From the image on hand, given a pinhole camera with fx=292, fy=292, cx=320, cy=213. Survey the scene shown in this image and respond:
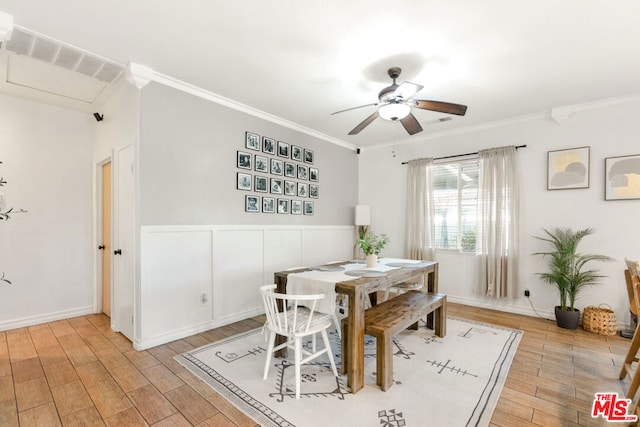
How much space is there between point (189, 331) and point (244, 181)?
1810 mm

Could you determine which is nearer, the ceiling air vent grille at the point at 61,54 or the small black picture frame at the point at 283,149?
the ceiling air vent grille at the point at 61,54

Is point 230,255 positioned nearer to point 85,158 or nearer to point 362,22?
point 85,158

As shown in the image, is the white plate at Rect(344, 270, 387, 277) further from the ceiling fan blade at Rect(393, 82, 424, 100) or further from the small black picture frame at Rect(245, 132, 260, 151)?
the small black picture frame at Rect(245, 132, 260, 151)

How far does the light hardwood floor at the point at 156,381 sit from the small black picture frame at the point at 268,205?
5.05 ft

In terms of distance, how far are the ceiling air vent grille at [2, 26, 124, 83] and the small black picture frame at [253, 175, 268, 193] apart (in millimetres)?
1750

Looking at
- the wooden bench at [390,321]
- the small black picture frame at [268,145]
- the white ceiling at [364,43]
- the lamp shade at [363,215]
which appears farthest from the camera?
the lamp shade at [363,215]

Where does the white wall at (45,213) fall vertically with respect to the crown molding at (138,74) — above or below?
below

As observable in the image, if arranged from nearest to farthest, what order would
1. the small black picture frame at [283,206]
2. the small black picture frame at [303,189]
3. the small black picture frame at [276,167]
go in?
the small black picture frame at [276,167]
the small black picture frame at [283,206]
the small black picture frame at [303,189]

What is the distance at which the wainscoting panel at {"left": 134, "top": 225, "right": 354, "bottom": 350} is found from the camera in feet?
9.40

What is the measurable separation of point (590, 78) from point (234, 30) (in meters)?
3.46

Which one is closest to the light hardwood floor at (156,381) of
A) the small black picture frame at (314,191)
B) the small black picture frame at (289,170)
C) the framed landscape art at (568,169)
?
the framed landscape art at (568,169)

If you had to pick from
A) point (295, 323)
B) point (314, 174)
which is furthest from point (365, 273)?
point (314, 174)

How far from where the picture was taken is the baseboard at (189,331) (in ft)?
9.18

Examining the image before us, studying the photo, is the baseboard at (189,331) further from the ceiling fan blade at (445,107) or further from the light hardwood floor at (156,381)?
the ceiling fan blade at (445,107)
